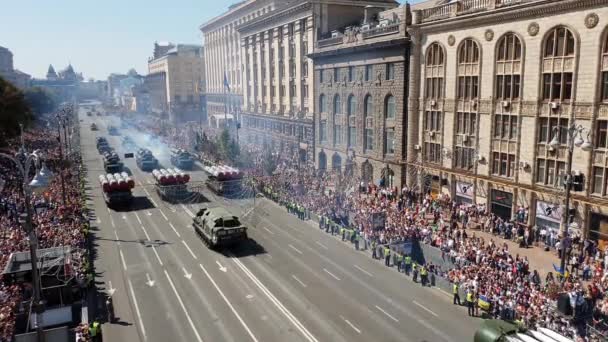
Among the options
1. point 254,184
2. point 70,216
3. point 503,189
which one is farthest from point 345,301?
point 254,184

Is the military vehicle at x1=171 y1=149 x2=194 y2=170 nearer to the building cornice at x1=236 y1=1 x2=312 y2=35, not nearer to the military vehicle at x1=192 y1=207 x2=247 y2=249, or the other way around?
the building cornice at x1=236 y1=1 x2=312 y2=35

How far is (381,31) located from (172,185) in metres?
25.5

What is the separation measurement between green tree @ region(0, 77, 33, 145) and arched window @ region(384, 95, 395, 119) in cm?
4492

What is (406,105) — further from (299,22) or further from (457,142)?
(299,22)

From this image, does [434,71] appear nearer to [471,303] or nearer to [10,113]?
[471,303]

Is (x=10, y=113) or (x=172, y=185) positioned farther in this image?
(x=10, y=113)

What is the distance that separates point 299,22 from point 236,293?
155ft

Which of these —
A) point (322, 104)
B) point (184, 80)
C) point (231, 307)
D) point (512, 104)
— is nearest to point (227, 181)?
point (322, 104)

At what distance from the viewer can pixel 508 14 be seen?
33.5 m

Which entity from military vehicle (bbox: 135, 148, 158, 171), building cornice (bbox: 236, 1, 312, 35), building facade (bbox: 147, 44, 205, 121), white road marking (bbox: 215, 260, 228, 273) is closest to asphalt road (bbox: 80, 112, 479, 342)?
white road marking (bbox: 215, 260, 228, 273)

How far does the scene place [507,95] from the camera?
114 ft

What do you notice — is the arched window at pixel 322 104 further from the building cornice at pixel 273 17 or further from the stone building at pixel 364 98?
the building cornice at pixel 273 17

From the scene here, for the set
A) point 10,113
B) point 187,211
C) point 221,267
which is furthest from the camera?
point 10,113

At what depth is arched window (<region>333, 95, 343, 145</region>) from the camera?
55.6 meters
